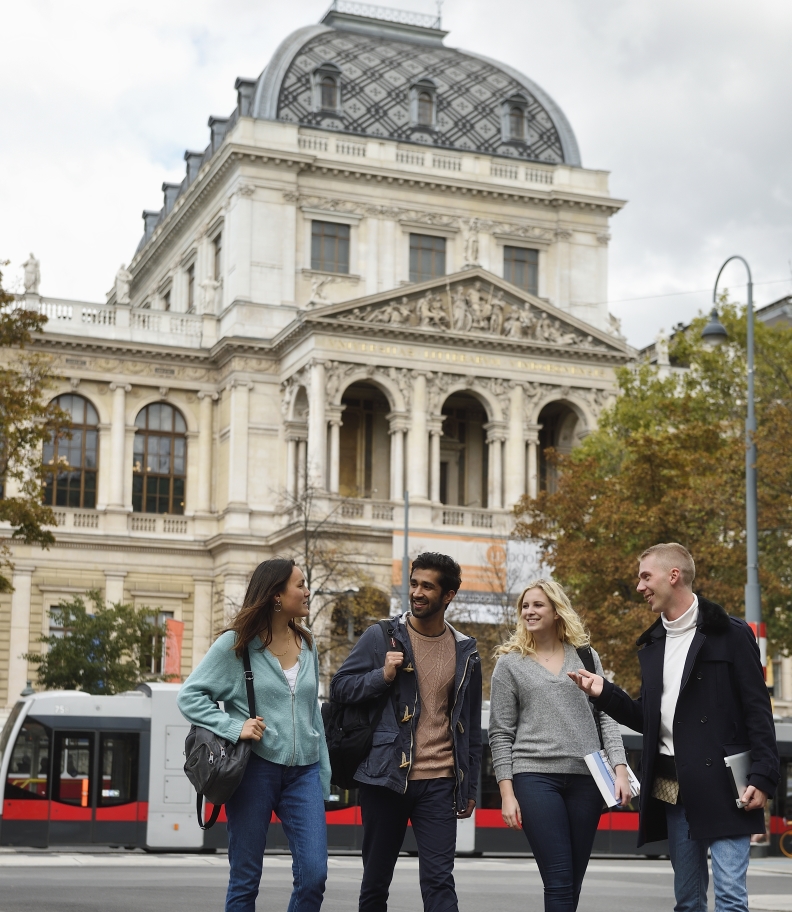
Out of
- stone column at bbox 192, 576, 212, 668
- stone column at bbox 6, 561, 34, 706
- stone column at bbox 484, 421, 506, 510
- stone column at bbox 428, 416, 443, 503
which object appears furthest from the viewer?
stone column at bbox 192, 576, 212, 668

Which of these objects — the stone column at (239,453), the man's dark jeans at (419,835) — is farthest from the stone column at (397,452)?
the man's dark jeans at (419,835)

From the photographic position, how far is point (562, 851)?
862 centimetres

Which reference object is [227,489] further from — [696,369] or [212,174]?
[696,369]

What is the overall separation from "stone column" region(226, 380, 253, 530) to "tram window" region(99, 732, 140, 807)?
2869 centimetres

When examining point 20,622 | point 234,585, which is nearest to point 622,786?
point 234,585

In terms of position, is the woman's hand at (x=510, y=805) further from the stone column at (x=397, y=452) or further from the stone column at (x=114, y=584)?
the stone column at (x=114, y=584)

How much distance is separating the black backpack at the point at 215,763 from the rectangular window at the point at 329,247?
5510 cm

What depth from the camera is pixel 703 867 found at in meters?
8.44

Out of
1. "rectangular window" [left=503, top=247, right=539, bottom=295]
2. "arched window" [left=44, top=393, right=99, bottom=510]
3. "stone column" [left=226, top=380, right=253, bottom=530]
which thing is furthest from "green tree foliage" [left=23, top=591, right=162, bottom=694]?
"rectangular window" [left=503, top=247, right=539, bottom=295]

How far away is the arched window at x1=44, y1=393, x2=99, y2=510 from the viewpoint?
61.1m

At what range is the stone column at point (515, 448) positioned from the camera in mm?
59094

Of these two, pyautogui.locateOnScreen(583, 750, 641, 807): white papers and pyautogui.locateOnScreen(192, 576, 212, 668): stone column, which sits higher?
A: pyautogui.locateOnScreen(192, 576, 212, 668): stone column

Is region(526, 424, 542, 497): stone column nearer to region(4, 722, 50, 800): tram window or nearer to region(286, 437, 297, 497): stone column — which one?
region(286, 437, 297, 497): stone column

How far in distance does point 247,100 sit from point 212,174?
3697mm
